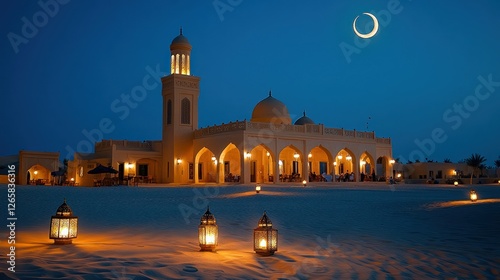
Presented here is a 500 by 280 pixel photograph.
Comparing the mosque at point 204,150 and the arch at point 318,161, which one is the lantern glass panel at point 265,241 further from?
the arch at point 318,161

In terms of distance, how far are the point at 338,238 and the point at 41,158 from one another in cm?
3150

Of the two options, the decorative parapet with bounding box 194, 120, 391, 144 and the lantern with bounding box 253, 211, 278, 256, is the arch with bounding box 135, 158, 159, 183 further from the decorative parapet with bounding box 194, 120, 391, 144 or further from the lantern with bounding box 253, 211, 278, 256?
the lantern with bounding box 253, 211, 278, 256

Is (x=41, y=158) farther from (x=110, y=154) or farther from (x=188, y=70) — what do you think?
(x=188, y=70)

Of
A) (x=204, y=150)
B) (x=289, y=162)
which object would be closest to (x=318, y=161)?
(x=289, y=162)

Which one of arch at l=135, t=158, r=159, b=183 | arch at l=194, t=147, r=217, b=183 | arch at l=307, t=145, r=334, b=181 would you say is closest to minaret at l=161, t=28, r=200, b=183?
arch at l=194, t=147, r=217, b=183

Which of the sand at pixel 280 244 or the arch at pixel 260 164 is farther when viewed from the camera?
the arch at pixel 260 164

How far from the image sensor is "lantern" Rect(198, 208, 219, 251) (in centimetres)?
647

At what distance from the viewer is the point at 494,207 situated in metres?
11.6

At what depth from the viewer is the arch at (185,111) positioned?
3356 centimetres

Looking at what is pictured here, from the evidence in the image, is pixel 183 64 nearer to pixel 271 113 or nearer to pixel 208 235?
pixel 271 113

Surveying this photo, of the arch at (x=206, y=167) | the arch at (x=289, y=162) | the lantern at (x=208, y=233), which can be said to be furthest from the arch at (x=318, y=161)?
the lantern at (x=208, y=233)

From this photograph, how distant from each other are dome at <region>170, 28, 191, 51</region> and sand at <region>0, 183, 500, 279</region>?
22537 mm

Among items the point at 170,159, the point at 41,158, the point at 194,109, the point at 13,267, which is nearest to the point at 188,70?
the point at 194,109

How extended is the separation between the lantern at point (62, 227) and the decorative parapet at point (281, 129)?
21014 mm
